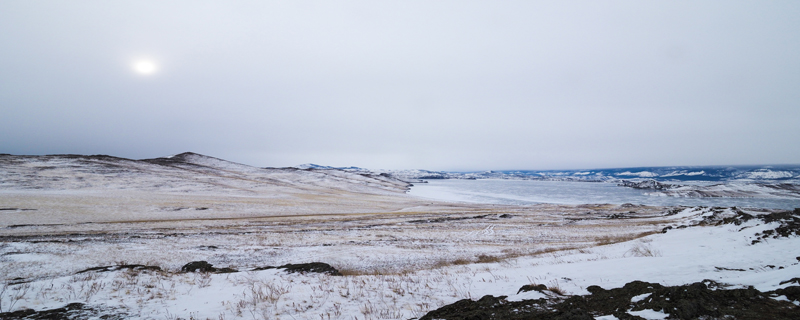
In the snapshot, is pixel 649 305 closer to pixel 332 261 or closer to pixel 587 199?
pixel 332 261

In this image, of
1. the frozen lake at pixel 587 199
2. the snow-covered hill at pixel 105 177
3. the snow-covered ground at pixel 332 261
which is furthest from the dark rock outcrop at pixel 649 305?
the frozen lake at pixel 587 199

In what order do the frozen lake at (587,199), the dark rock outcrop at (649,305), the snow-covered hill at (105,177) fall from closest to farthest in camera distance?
the dark rock outcrop at (649,305) < the snow-covered hill at (105,177) < the frozen lake at (587,199)

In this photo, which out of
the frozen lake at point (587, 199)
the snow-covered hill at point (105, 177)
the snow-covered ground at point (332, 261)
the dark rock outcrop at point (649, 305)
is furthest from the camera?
A: the frozen lake at point (587, 199)

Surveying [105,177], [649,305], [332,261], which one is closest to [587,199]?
[332,261]

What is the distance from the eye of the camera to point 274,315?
7152mm

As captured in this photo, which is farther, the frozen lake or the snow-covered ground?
the frozen lake

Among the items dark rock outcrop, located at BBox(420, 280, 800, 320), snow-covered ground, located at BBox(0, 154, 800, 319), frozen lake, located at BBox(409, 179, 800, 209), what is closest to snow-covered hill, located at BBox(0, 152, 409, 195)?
snow-covered ground, located at BBox(0, 154, 800, 319)

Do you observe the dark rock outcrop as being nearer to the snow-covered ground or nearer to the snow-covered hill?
the snow-covered ground

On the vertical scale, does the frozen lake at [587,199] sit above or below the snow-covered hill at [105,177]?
below

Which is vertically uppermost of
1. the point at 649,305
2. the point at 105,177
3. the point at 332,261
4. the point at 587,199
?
the point at 649,305

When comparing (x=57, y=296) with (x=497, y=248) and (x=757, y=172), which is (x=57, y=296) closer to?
(x=497, y=248)

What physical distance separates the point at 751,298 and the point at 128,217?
44.3 metres

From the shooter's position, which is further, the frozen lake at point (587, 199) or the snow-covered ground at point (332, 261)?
the frozen lake at point (587, 199)

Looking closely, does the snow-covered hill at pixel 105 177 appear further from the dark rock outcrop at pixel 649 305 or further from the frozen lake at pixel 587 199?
the dark rock outcrop at pixel 649 305
